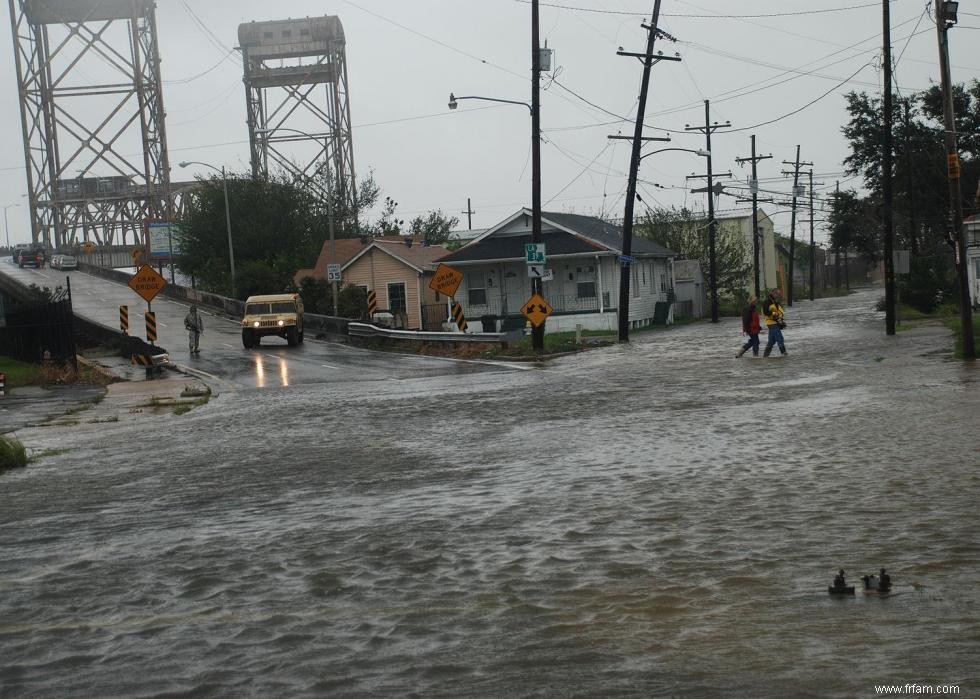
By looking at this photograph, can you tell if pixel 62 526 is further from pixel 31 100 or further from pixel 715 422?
pixel 31 100

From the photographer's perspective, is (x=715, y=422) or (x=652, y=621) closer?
(x=652, y=621)

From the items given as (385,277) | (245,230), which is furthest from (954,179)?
(245,230)

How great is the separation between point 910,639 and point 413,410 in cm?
1580

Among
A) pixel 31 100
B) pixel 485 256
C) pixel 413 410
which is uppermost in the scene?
pixel 31 100

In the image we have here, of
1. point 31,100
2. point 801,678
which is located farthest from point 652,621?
point 31,100

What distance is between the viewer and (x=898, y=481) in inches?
422

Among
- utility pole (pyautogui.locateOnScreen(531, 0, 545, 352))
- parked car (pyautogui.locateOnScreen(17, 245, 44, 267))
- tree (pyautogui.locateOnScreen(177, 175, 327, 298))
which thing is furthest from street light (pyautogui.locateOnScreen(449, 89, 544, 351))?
parked car (pyautogui.locateOnScreen(17, 245, 44, 267))

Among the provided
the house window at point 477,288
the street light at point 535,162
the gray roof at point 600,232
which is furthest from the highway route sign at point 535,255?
the house window at point 477,288

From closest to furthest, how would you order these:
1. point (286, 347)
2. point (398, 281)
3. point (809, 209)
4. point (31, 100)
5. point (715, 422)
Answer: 1. point (715, 422)
2. point (286, 347)
3. point (398, 281)
4. point (809, 209)
5. point (31, 100)

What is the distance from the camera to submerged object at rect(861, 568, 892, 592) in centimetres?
679

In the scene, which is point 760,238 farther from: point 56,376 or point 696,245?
point 56,376

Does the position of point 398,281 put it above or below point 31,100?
below

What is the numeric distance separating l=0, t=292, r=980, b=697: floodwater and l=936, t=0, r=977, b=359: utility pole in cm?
835

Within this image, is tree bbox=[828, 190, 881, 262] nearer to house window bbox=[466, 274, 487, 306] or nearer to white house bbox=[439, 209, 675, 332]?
white house bbox=[439, 209, 675, 332]
